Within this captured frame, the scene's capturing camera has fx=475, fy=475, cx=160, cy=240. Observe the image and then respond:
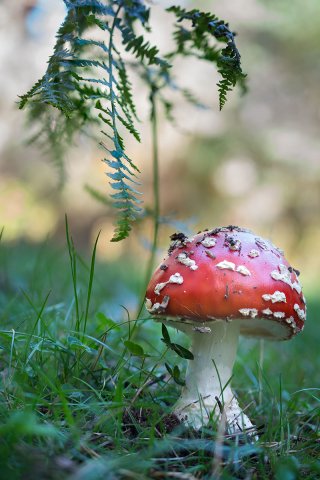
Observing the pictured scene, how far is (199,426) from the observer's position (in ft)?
5.38

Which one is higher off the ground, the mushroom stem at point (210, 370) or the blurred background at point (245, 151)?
the blurred background at point (245, 151)

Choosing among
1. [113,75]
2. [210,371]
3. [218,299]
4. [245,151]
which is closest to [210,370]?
[210,371]

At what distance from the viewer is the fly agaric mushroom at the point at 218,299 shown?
157 cm

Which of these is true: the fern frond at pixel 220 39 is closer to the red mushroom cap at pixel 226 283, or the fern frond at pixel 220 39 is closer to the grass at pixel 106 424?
the red mushroom cap at pixel 226 283

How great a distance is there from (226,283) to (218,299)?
0.20 feet

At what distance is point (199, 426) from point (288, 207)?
974 cm

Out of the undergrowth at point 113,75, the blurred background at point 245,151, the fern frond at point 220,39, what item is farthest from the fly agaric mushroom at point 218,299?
the blurred background at point 245,151

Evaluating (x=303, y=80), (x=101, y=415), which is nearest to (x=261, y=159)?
(x=303, y=80)

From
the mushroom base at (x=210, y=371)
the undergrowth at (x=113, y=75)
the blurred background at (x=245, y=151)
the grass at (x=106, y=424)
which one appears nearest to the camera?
the grass at (x=106, y=424)

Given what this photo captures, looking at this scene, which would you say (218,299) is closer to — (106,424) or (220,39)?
(106,424)

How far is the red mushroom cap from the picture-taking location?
61.7 inches

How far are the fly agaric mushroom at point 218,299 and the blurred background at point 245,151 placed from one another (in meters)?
7.97

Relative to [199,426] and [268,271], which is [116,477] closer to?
[199,426]

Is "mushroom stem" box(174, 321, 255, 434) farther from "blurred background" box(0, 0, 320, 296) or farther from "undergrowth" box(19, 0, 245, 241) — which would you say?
"blurred background" box(0, 0, 320, 296)
